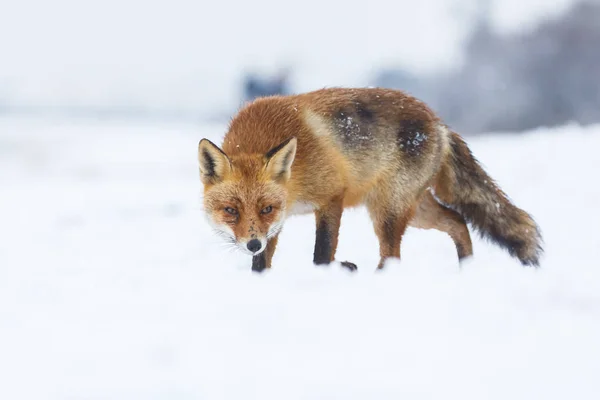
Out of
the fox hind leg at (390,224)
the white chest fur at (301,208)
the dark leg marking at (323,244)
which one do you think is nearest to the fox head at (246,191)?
the white chest fur at (301,208)

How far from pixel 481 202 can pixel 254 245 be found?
6.24ft

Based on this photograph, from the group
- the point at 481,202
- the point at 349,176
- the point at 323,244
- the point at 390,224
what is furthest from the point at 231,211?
the point at 481,202

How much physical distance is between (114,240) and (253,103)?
2.06 metres

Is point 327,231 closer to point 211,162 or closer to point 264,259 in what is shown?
point 264,259

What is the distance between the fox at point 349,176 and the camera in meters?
3.40

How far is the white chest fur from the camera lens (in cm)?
375

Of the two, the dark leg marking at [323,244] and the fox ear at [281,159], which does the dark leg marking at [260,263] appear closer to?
the dark leg marking at [323,244]

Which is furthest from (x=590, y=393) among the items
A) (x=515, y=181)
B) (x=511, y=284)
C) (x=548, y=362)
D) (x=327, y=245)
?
(x=515, y=181)

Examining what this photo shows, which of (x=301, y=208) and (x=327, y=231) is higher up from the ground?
(x=301, y=208)

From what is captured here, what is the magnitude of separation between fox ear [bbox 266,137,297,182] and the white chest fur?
0.27 metres

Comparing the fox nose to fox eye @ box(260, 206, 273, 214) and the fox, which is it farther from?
fox eye @ box(260, 206, 273, 214)

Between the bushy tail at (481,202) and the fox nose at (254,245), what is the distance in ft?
5.51

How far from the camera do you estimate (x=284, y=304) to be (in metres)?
2.80

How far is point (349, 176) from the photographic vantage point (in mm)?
3928
